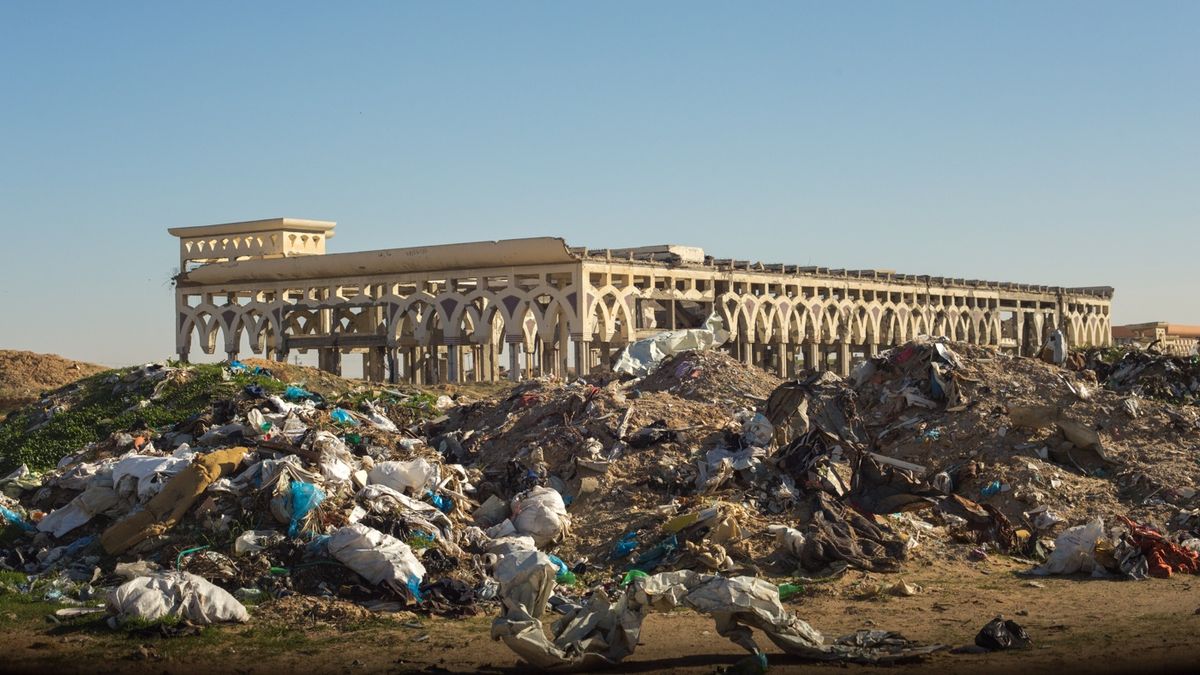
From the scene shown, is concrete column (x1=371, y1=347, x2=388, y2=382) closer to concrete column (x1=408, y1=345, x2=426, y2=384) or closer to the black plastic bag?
concrete column (x1=408, y1=345, x2=426, y2=384)

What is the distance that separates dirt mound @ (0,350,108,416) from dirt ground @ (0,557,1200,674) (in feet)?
91.6

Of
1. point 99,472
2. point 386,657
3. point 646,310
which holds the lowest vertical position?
point 386,657

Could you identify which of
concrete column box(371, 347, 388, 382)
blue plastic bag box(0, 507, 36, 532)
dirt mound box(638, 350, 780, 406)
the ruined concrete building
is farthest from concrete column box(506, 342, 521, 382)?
blue plastic bag box(0, 507, 36, 532)

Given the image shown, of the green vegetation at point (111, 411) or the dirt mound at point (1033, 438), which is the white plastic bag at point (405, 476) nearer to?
the green vegetation at point (111, 411)

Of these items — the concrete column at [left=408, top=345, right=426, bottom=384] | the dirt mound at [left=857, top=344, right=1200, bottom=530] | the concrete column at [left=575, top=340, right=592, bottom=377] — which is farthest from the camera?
the concrete column at [left=408, top=345, right=426, bottom=384]

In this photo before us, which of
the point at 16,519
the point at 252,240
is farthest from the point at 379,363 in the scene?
the point at 16,519

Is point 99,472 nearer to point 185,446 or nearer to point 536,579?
point 185,446

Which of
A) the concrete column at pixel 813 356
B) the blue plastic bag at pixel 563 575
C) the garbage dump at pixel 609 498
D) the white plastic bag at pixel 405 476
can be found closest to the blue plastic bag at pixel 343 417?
the garbage dump at pixel 609 498

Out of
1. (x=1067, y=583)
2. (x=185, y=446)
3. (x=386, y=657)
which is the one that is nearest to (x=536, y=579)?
(x=386, y=657)

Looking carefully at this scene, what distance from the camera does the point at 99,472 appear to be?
17391mm

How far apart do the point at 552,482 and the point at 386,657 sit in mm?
6487

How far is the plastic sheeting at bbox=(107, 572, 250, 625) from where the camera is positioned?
41.2 ft

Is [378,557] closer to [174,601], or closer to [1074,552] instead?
[174,601]

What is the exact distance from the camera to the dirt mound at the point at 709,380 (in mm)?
22516
